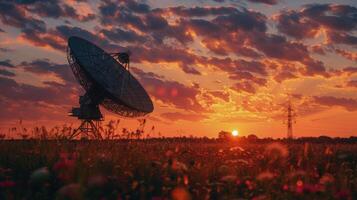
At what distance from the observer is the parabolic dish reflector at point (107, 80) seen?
44.8m

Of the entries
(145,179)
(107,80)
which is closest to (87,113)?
(107,80)

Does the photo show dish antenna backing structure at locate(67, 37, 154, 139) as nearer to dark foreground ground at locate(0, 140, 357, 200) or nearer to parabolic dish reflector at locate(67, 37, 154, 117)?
parabolic dish reflector at locate(67, 37, 154, 117)

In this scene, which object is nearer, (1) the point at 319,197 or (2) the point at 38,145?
(1) the point at 319,197

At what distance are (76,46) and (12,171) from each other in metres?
32.8

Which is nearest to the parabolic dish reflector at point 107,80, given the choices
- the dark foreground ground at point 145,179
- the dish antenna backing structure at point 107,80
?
the dish antenna backing structure at point 107,80

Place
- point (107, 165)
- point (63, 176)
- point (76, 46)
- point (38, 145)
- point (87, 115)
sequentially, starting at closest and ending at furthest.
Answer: point (63, 176)
point (107, 165)
point (38, 145)
point (76, 46)
point (87, 115)

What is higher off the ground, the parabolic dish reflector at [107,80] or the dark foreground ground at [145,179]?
the parabolic dish reflector at [107,80]

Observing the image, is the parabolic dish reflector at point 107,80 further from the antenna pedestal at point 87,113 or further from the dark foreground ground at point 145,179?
the dark foreground ground at point 145,179

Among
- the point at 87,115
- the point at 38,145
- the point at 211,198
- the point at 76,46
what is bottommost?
the point at 211,198

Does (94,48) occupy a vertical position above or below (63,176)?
above

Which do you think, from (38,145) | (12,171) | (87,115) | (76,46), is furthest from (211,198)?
(87,115)

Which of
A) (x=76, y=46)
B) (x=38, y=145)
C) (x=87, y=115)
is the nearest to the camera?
(x=38, y=145)

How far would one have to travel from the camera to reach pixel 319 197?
1055 centimetres

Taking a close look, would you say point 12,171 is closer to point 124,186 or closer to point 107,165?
point 107,165
